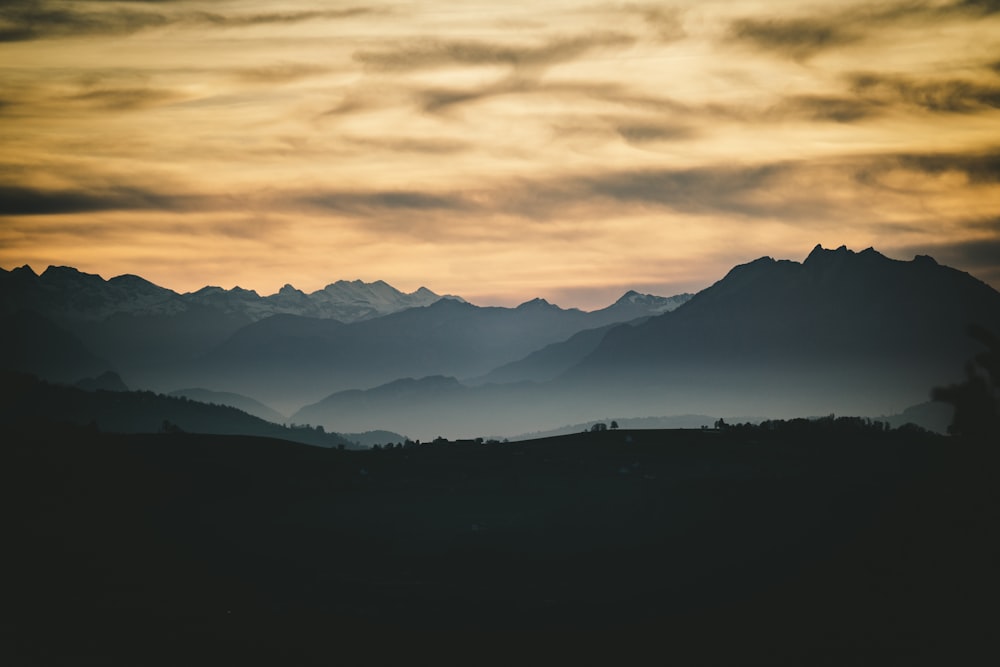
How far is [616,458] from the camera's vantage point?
603 ft

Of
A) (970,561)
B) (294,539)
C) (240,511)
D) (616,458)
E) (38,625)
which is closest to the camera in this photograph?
(970,561)

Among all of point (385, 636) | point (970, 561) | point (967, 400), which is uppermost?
point (967, 400)

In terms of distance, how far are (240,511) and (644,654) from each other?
95110 millimetres

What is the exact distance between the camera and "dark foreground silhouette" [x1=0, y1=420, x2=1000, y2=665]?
8956 centimetres

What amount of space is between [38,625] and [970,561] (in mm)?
78020

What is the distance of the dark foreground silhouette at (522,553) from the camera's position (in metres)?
89.6

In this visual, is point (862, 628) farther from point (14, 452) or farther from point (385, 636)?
point (14, 452)

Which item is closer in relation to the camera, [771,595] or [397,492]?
[771,595]

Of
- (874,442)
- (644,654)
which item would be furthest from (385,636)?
(874,442)

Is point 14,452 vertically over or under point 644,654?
over

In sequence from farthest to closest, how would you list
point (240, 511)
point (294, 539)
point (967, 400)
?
point (240, 511) → point (294, 539) → point (967, 400)

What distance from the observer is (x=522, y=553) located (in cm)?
14188

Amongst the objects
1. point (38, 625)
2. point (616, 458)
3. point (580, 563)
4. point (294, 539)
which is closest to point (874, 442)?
point (616, 458)

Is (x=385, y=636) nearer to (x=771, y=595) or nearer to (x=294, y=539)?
(x=771, y=595)
